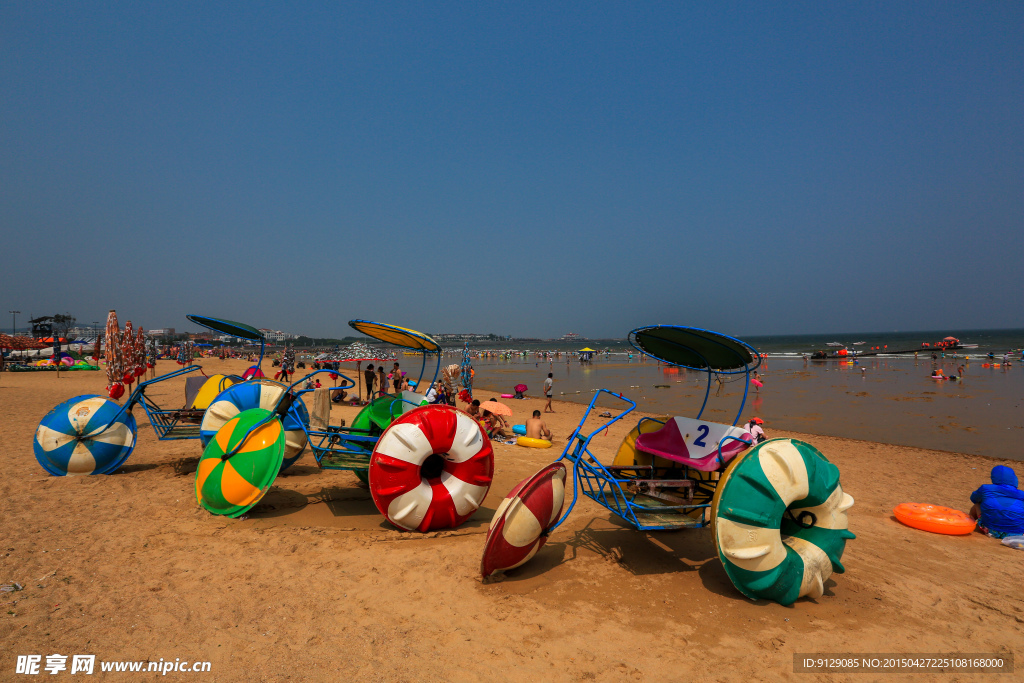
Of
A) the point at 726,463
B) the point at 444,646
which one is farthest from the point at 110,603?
the point at 726,463

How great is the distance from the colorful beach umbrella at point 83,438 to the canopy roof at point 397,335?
4.07 metres

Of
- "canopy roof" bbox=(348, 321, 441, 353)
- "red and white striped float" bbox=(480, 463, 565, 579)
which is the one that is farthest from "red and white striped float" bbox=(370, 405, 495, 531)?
"canopy roof" bbox=(348, 321, 441, 353)

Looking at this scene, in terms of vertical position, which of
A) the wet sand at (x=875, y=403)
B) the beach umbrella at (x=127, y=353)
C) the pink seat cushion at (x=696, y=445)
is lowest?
the wet sand at (x=875, y=403)

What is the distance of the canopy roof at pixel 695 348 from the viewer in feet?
18.5

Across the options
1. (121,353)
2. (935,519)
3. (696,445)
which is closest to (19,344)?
(121,353)

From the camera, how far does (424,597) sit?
445 centimetres

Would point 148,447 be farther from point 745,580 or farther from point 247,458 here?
point 745,580

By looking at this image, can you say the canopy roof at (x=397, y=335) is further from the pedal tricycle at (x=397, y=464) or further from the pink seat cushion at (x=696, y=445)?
the pink seat cushion at (x=696, y=445)

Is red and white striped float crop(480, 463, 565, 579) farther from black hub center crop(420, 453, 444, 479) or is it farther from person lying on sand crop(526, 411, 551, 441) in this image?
person lying on sand crop(526, 411, 551, 441)

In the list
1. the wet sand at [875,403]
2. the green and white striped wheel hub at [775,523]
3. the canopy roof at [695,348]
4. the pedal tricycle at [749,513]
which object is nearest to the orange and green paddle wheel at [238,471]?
the pedal tricycle at [749,513]

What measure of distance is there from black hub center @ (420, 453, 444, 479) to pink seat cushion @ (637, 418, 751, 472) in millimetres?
2640

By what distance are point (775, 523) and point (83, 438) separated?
9577mm

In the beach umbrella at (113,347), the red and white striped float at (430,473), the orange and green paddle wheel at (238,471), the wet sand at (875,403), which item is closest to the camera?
the red and white striped float at (430,473)

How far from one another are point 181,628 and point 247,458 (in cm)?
262
